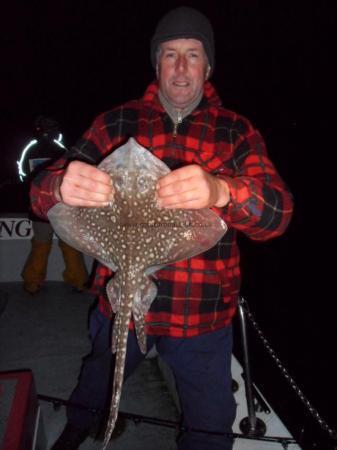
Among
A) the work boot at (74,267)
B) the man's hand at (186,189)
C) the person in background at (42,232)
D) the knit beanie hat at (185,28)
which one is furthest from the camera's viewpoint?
the work boot at (74,267)

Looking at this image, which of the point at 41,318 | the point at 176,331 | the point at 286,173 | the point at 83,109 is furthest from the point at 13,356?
the point at 83,109

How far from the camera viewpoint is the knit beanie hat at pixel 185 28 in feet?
8.05

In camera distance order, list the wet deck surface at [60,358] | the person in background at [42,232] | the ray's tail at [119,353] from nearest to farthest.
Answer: the ray's tail at [119,353]
the wet deck surface at [60,358]
the person in background at [42,232]

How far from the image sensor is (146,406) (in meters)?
3.73

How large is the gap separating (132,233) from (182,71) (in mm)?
1191

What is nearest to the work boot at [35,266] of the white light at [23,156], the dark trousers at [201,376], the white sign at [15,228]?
the white sign at [15,228]

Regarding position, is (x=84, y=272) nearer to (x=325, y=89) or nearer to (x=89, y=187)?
(x=89, y=187)

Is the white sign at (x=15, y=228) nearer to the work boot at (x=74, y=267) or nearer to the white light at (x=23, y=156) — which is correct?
the work boot at (x=74, y=267)

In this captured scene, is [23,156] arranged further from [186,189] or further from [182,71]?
[186,189]

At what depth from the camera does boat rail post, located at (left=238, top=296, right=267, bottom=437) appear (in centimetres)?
303

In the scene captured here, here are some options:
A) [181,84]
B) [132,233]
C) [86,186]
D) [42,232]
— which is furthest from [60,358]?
[181,84]

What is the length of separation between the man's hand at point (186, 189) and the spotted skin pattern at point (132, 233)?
7cm

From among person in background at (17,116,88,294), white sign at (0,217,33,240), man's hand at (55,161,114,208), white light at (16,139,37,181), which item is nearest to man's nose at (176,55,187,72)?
man's hand at (55,161,114,208)

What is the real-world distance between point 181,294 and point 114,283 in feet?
2.04
